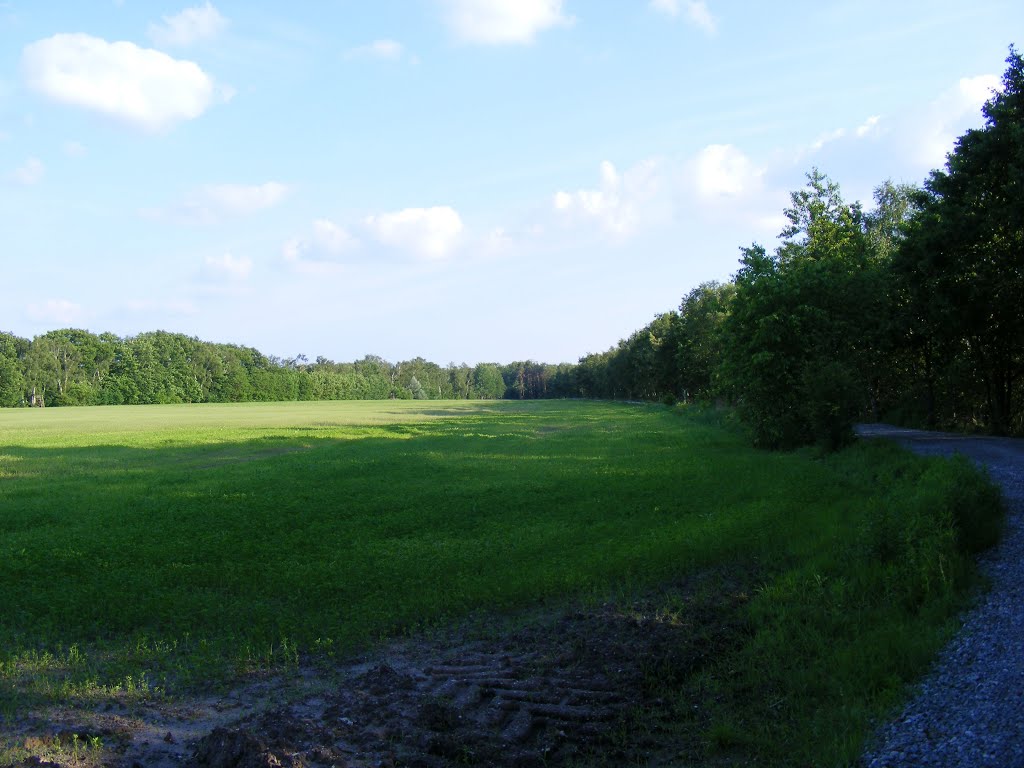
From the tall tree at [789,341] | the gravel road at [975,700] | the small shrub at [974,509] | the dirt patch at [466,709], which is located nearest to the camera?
the gravel road at [975,700]

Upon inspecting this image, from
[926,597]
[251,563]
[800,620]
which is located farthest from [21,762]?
[926,597]

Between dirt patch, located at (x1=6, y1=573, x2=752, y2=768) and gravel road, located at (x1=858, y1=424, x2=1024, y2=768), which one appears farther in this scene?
dirt patch, located at (x1=6, y1=573, x2=752, y2=768)

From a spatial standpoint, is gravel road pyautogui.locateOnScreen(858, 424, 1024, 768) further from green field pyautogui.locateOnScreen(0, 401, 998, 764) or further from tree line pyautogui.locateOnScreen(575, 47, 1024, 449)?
tree line pyautogui.locateOnScreen(575, 47, 1024, 449)

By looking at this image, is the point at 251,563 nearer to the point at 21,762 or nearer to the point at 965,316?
the point at 21,762

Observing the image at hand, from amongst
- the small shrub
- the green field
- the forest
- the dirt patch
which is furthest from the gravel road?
the forest

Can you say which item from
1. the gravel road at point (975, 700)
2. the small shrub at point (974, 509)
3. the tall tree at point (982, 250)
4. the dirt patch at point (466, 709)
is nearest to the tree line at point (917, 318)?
the tall tree at point (982, 250)

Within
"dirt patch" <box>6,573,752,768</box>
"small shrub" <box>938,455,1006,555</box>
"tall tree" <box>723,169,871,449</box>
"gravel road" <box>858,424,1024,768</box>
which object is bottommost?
"dirt patch" <box>6,573,752,768</box>

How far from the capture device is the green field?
7898mm

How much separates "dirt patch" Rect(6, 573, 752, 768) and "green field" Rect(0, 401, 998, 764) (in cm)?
50

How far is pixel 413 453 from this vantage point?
3044cm

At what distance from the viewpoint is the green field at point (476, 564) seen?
790 cm

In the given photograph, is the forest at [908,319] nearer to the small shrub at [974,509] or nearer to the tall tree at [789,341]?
the tall tree at [789,341]

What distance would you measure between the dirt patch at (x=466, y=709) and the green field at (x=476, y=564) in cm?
50

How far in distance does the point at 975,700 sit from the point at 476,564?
309 inches
